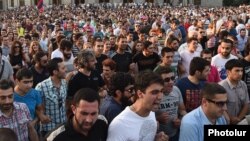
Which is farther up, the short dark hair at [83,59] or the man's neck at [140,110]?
Result: the short dark hair at [83,59]

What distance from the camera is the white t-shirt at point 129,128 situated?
12.9 feet

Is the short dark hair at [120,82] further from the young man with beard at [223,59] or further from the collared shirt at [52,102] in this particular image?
the young man with beard at [223,59]

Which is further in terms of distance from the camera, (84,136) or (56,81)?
(56,81)

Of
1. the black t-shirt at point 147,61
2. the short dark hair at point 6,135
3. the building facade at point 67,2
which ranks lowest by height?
the short dark hair at point 6,135

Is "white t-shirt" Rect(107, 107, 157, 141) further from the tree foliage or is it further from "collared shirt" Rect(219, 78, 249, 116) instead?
the tree foliage

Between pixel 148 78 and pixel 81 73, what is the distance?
9.32ft

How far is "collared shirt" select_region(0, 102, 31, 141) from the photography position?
4.78 meters

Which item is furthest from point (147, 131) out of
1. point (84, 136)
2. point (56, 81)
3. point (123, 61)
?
point (123, 61)

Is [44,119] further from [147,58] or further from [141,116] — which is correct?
[147,58]

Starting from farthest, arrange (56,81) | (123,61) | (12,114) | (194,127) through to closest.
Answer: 1. (123,61)
2. (56,81)
3. (12,114)
4. (194,127)

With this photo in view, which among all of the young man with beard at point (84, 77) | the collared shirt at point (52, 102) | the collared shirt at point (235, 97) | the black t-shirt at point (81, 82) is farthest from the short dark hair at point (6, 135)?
the collared shirt at point (235, 97)

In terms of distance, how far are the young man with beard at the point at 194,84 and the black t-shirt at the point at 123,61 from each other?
323 cm

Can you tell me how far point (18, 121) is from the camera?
487cm

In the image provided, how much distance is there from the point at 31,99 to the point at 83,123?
218cm
